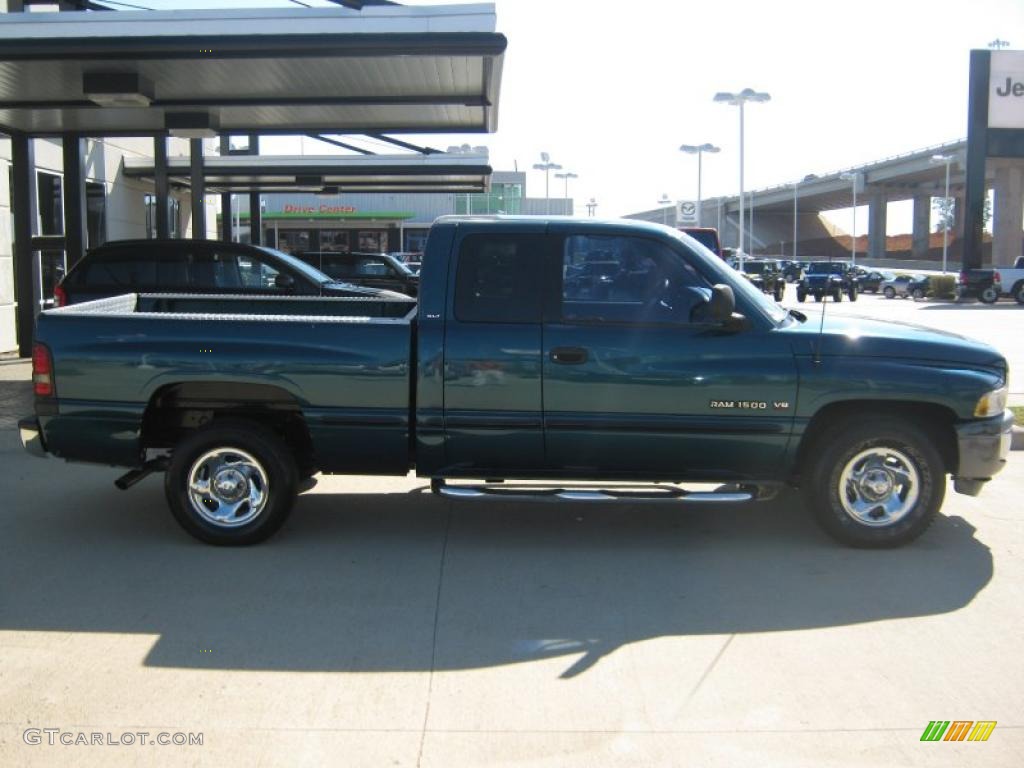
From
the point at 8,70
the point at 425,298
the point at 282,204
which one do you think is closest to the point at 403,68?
the point at 8,70

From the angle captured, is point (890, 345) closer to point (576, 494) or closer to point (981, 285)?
point (576, 494)

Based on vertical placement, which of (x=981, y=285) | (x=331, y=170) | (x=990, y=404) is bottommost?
(x=990, y=404)

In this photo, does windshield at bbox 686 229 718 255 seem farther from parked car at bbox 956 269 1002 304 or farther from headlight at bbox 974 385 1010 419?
parked car at bbox 956 269 1002 304

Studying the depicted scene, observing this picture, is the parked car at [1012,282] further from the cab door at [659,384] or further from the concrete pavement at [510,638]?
the cab door at [659,384]

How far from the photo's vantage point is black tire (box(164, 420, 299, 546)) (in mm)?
Answer: 6293

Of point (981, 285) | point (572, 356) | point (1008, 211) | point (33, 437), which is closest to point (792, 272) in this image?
point (1008, 211)

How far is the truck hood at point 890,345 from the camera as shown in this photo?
614 cm

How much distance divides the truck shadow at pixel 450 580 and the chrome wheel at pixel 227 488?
0.79 feet

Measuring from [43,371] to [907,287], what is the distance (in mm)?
50124

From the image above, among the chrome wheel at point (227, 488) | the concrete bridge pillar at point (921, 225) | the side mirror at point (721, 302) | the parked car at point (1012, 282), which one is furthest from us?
the concrete bridge pillar at point (921, 225)

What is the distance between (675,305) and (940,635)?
2.36m

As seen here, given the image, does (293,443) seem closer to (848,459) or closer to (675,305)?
(675,305)

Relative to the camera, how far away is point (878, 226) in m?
104

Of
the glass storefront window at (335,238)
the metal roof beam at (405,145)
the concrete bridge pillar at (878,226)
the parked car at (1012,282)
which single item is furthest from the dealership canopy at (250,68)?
the concrete bridge pillar at (878,226)
